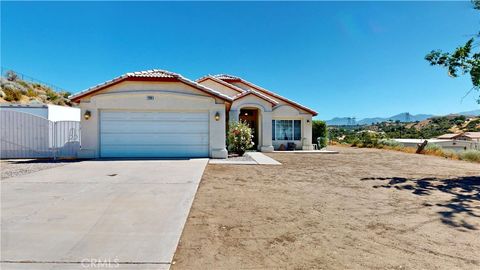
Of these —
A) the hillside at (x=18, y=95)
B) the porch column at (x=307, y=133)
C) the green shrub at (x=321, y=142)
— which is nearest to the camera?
the porch column at (x=307, y=133)

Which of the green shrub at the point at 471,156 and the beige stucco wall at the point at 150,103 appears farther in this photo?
the green shrub at the point at 471,156

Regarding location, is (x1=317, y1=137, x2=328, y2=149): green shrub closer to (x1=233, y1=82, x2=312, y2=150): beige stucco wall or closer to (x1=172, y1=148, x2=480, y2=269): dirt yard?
(x1=233, y1=82, x2=312, y2=150): beige stucco wall

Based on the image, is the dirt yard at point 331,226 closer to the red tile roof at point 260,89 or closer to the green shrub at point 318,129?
the red tile roof at point 260,89

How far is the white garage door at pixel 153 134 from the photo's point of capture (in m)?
14.1

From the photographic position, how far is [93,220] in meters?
5.00

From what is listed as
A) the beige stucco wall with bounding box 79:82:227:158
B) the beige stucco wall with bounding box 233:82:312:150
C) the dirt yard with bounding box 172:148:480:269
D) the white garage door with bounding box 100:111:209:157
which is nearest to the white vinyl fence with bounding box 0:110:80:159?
the beige stucco wall with bounding box 79:82:227:158

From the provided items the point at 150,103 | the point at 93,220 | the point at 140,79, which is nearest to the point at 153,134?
the point at 150,103

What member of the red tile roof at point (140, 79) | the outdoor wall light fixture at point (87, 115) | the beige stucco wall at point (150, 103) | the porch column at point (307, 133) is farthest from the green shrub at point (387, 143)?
the outdoor wall light fixture at point (87, 115)

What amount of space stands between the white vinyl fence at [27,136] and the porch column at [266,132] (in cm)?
1292

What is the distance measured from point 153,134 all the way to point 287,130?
454 inches

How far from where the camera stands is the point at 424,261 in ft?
11.9

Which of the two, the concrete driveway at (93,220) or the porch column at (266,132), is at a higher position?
the porch column at (266,132)

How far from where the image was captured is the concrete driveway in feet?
11.9

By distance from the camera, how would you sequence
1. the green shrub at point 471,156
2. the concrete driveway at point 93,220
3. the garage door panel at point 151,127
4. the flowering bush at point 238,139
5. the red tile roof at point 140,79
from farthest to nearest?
the flowering bush at point 238,139
the green shrub at point 471,156
the garage door panel at point 151,127
the red tile roof at point 140,79
the concrete driveway at point 93,220
